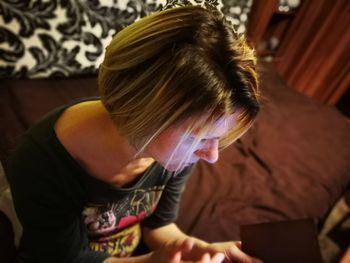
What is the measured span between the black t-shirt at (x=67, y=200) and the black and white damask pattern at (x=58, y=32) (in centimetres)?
63

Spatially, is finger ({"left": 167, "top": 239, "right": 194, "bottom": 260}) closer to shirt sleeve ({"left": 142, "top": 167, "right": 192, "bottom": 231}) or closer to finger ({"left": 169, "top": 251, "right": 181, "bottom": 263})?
finger ({"left": 169, "top": 251, "right": 181, "bottom": 263})

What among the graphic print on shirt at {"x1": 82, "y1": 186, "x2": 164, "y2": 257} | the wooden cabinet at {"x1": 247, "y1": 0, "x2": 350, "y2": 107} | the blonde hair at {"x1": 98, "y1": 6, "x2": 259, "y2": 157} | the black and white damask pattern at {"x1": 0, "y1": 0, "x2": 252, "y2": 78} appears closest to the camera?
the blonde hair at {"x1": 98, "y1": 6, "x2": 259, "y2": 157}

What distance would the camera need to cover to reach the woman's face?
0.51m

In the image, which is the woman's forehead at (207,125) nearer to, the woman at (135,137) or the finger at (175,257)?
the woman at (135,137)

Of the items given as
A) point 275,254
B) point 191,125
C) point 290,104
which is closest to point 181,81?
point 191,125

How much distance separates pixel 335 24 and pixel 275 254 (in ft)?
6.43

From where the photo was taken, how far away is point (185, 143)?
1.74 feet

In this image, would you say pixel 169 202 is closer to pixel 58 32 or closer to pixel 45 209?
pixel 45 209

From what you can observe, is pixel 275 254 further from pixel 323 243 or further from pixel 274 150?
pixel 323 243

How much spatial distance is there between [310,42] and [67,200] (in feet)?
6.96

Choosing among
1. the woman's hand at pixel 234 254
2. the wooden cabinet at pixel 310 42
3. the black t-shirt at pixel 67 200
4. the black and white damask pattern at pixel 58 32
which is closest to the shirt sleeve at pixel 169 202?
the black t-shirt at pixel 67 200

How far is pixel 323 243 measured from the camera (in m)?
1.75

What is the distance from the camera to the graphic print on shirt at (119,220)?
27.8 inches

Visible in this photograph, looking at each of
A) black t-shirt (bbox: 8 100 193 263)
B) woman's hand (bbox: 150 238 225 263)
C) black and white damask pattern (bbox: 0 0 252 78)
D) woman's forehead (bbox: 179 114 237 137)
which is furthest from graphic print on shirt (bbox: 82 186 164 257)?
black and white damask pattern (bbox: 0 0 252 78)
